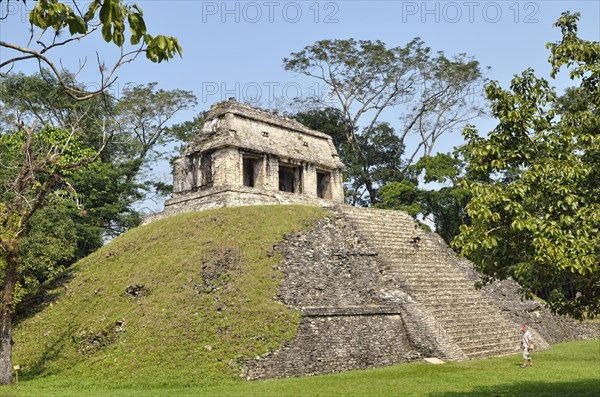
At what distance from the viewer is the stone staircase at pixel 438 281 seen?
16.0 m

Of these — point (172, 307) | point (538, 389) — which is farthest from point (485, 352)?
point (172, 307)

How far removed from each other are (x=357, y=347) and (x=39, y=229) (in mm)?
11562

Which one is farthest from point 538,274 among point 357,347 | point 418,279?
point 418,279

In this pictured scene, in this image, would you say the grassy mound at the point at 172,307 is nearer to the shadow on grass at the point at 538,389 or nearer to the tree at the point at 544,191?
the shadow on grass at the point at 538,389

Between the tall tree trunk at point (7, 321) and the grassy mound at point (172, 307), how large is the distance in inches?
32.1

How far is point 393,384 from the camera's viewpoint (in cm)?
1153

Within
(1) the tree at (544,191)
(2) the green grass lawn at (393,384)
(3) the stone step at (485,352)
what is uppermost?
(1) the tree at (544,191)

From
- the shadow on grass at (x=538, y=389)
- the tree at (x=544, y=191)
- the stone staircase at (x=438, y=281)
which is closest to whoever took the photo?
the tree at (x=544, y=191)

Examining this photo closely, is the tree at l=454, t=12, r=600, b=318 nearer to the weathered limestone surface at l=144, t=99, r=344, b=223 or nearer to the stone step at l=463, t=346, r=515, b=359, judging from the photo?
the stone step at l=463, t=346, r=515, b=359

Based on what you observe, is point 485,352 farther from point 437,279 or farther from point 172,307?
point 172,307

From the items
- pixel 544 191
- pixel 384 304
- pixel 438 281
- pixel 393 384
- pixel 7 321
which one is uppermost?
pixel 544 191

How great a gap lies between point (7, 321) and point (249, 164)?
1311 centimetres

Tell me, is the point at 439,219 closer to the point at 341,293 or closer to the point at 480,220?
the point at 341,293

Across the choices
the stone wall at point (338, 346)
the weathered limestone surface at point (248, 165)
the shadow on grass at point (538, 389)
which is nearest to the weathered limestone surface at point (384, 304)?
the stone wall at point (338, 346)
